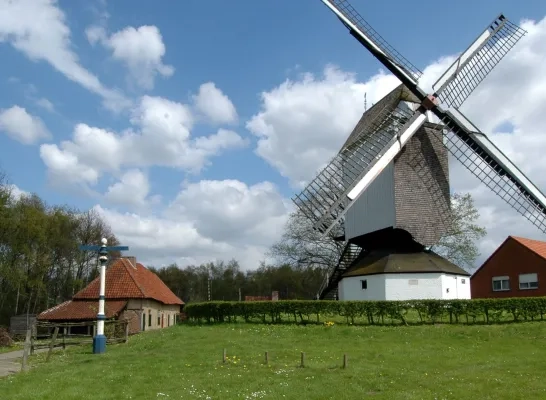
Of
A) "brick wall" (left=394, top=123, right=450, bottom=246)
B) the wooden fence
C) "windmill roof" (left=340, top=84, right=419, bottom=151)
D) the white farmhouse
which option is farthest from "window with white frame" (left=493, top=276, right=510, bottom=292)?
the wooden fence

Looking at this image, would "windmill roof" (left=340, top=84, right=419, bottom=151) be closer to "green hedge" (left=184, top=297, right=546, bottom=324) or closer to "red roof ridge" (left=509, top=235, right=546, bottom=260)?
"green hedge" (left=184, top=297, right=546, bottom=324)

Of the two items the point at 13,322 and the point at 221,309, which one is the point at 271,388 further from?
the point at 13,322

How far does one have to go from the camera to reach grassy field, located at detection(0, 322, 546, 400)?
11211 millimetres

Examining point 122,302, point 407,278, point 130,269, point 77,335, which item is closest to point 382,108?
point 407,278

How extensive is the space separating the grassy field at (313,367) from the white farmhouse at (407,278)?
3.66m

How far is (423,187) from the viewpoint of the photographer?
1017 inches

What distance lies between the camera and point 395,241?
87.4 ft

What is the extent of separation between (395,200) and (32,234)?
32.5 metres

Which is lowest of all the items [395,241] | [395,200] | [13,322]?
[13,322]

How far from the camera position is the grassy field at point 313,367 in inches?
441

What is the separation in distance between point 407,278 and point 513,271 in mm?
13912

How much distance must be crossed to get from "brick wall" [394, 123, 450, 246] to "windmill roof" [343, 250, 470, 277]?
910mm

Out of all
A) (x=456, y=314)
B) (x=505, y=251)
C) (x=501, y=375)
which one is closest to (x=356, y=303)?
(x=456, y=314)

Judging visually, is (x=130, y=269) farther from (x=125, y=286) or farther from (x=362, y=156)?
(x=362, y=156)
